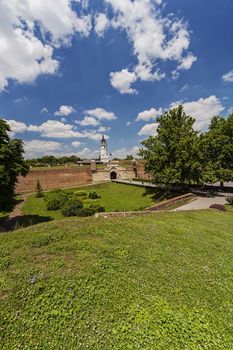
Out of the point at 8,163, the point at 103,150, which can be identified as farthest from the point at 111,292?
the point at 103,150

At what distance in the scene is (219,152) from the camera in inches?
914

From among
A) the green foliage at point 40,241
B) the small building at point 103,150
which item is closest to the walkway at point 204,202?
the green foliage at point 40,241

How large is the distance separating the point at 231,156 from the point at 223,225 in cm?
1352

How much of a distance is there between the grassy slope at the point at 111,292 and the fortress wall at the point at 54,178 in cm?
3463

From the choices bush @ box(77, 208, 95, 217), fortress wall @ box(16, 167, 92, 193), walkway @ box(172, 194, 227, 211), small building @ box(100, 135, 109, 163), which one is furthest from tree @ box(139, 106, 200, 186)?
small building @ box(100, 135, 109, 163)

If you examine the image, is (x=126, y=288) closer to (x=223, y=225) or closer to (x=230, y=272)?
(x=230, y=272)

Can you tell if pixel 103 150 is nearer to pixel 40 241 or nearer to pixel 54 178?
pixel 54 178

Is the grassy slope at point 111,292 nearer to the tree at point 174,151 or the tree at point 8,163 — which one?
the tree at point 8,163

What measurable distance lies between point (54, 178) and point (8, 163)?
32.1m

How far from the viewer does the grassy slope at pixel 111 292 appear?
3.85 metres

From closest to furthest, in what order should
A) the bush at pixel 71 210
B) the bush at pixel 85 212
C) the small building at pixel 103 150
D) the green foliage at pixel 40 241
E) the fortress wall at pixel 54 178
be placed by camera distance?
the green foliage at pixel 40 241 < the bush at pixel 85 212 < the bush at pixel 71 210 < the fortress wall at pixel 54 178 < the small building at pixel 103 150

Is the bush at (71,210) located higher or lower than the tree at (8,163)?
lower

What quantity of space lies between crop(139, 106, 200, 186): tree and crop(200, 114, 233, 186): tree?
4.47ft

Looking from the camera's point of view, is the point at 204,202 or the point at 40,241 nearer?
the point at 40,241
